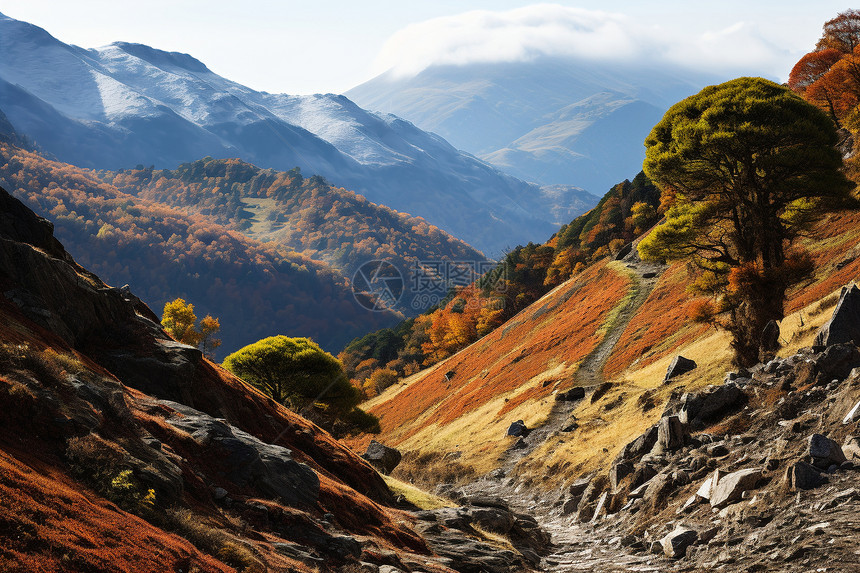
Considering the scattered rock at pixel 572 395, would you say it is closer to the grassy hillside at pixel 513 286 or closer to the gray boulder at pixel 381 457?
the gray boulder at pixel 381 457

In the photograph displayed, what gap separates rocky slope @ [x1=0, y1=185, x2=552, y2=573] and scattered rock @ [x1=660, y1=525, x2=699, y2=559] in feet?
17.7

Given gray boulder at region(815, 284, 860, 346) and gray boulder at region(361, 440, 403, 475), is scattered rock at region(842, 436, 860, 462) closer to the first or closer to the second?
gray boulder at region(815, 284, 860, 346)

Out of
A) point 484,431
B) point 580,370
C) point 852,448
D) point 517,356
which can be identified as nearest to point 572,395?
point 484,431

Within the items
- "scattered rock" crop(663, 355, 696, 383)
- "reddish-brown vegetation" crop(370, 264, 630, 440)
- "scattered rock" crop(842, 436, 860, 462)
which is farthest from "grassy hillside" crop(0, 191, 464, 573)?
"reddish-brown vegetation" crop(370, 264, 630, 440)

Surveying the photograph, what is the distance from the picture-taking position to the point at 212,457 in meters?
13.9

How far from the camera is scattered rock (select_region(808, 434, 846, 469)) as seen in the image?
13273mm

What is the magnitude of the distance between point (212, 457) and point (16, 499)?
6.51 m

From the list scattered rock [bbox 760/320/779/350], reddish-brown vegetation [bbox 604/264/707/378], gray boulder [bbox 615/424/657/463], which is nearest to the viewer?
gray boulder [bbox 615/424/657/463]

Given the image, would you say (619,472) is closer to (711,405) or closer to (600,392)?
(711,405)

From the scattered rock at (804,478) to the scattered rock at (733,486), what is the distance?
1220mm

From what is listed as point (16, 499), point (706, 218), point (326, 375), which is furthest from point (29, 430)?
point (326, 375)

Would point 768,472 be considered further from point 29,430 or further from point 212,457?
point 29,430

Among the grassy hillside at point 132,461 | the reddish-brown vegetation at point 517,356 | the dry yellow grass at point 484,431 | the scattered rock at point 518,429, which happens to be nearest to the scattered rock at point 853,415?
the grassy hillside at point 132,461

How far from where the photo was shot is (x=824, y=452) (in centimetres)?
1336
